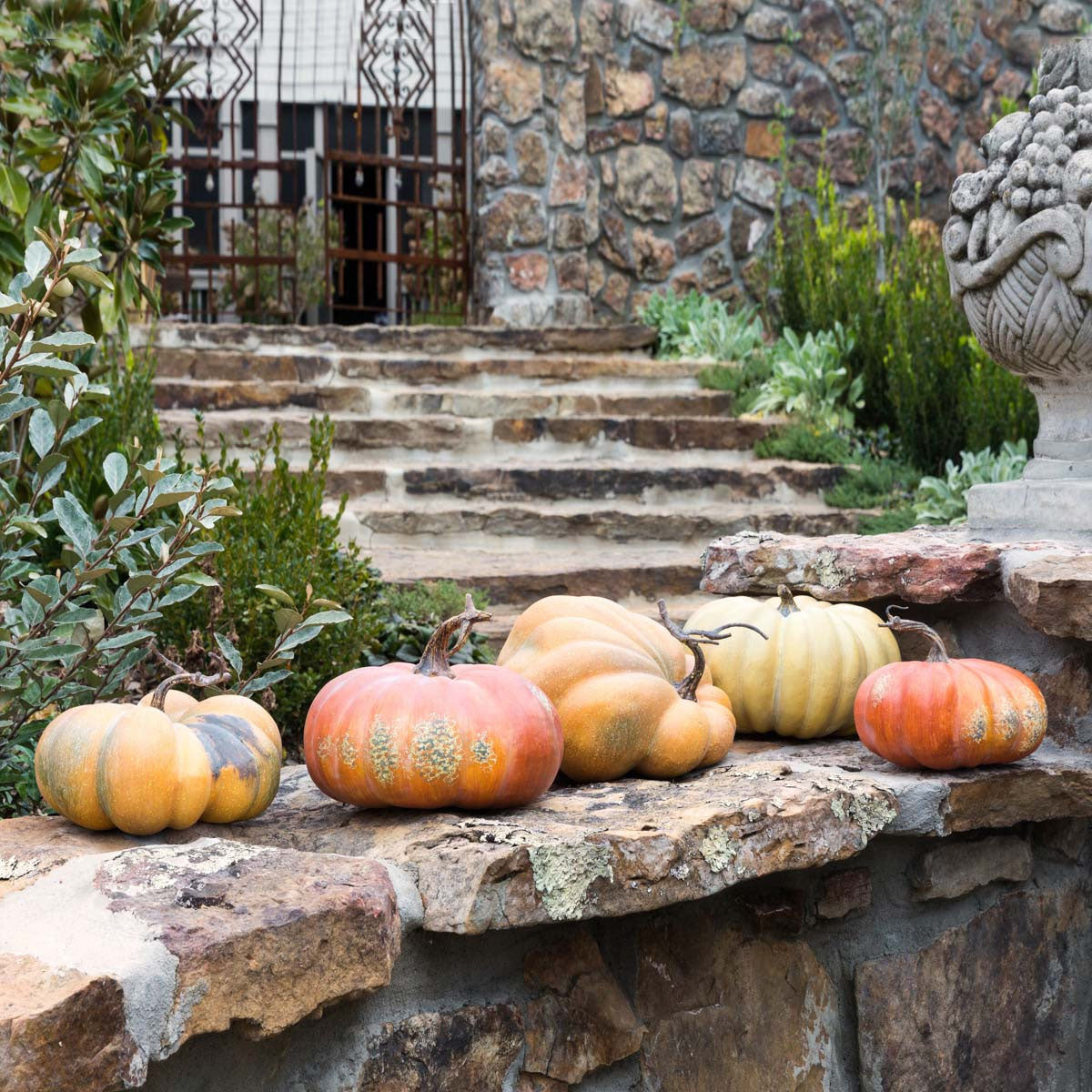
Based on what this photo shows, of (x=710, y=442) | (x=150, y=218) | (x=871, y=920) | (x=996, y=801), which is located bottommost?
(x=871, y=920)

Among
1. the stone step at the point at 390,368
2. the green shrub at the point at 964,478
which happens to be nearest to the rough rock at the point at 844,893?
the green shrub at the point at 964,478

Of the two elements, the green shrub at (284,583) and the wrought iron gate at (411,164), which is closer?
the green shrub at (284,583)

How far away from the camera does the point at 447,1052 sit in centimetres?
153

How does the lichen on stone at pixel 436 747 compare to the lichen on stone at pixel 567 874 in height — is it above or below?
above

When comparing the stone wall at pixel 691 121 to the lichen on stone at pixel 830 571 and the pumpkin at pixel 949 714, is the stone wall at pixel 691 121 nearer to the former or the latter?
the lichen on stone at pixel 830 571

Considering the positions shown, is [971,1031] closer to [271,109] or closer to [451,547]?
[451,547]

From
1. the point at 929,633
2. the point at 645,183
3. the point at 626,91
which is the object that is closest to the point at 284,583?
the point at 929,633

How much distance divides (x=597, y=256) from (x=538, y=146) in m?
0.78

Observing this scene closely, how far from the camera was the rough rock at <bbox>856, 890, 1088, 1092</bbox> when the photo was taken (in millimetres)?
1945

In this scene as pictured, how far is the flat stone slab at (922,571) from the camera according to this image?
2045 millimetres

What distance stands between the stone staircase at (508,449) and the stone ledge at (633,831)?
230 centimetres

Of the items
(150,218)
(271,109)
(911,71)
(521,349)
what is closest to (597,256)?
(521,349)

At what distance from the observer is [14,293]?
6.02ft

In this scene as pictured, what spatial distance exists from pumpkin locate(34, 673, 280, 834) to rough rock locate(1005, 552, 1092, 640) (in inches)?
49.1
